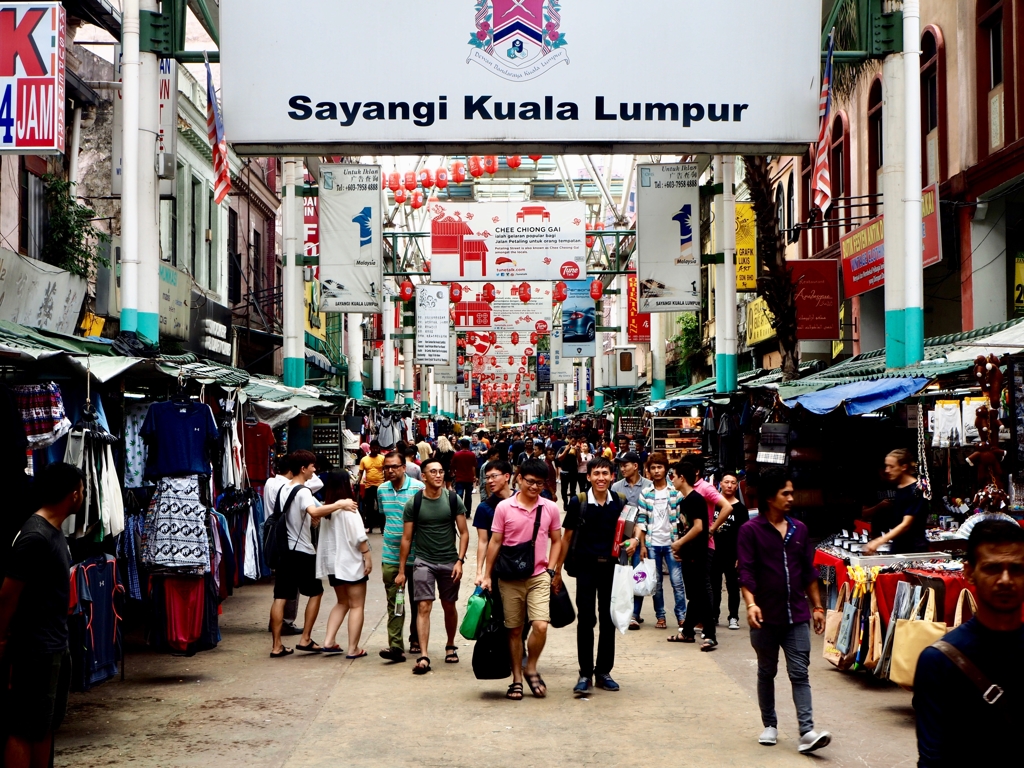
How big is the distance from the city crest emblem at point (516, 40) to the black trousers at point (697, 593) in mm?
5853

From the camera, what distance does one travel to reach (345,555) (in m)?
10.6

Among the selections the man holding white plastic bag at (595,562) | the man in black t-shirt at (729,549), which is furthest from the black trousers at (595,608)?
the man in black t-shirt at (729,549)

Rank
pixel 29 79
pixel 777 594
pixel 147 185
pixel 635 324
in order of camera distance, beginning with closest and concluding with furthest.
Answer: pixel 777 594
pixel 29 79
pixel 147 185
pixel 635 324

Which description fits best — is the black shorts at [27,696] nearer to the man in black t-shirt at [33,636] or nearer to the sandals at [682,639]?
the man in black t-shirt at [33,636]

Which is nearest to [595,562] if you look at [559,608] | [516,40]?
[559,608]

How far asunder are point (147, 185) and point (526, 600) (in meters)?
6.94

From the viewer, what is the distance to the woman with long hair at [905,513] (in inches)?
381

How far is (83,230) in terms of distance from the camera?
18484 millimetres

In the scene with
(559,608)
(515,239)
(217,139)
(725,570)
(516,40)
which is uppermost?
(516,40)

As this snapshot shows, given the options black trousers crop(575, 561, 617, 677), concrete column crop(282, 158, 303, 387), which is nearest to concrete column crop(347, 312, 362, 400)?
concrete column crop(282, 158, 303, 387)

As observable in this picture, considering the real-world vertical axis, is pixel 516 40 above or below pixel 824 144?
above

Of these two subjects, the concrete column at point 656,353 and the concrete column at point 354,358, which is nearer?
the concrete column at point 354,358

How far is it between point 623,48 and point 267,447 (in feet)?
21.0

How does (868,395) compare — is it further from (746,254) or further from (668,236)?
(746,254)
